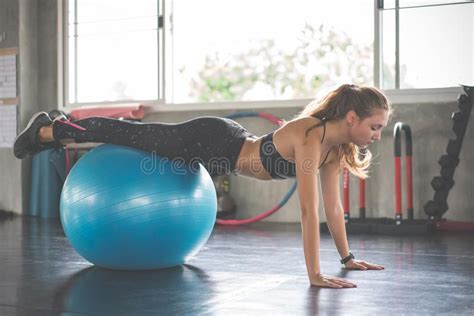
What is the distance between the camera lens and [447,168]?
470 cm

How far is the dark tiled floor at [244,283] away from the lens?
220cm

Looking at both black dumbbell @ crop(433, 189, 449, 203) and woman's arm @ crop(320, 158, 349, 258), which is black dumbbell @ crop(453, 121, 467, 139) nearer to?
black dumbbell @ crop(433, 189, 449, 203)

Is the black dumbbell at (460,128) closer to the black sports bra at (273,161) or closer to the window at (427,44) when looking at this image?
the window at (427,44)

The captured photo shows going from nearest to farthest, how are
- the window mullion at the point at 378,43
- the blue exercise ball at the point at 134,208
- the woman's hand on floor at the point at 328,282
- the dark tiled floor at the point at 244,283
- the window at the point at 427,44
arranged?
1. the dark tiled floor at the point at 244,283
2. the woman's hand on floor at the point at 328,282
3. the blue exercise ball at the point at 134,208
4. the window at the point at 427,44
5. the window mullion at the point at 378,43

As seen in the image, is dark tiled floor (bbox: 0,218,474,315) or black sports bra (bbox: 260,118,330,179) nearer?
dark tiled floor (bbox: 0,218,474,315)

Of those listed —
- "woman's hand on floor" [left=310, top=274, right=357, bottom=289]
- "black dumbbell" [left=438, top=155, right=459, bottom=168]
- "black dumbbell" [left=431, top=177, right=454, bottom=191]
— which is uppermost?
"black dumbbell" [left=438, top=155, right=459, bottom=168]

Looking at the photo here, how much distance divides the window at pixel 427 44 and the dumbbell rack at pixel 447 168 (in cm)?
44

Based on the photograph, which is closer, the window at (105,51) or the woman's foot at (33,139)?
the woman's foot at (33,139)

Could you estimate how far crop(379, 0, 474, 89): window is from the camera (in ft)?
16.3

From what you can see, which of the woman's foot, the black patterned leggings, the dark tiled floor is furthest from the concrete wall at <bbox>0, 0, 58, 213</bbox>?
the black patterned leggings

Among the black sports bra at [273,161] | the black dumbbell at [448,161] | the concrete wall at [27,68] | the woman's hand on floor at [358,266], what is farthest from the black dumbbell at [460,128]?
the concrete wall at [27,68]

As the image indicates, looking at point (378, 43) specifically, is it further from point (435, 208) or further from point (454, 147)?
point (435, 208)

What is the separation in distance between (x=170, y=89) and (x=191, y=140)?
3.08m

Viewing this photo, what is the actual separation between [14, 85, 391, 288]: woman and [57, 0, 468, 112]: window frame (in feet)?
7.28
